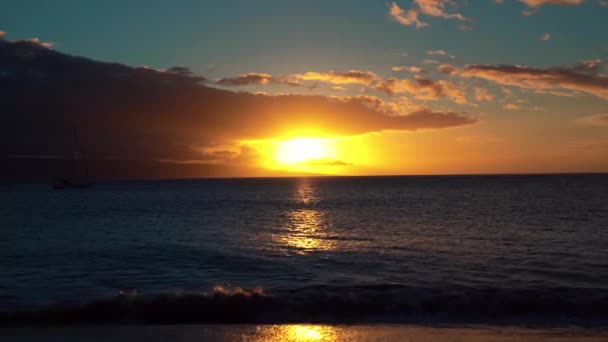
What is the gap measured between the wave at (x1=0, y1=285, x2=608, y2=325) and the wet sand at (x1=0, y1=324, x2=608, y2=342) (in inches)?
39.5

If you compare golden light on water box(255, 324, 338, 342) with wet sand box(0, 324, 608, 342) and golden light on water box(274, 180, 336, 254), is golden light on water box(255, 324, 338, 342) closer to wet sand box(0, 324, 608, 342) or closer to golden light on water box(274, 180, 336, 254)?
wet sand box(0, 324, 608, 342)

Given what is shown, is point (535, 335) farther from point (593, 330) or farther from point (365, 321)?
point (365, 321)

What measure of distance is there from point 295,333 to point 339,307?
3640 mm

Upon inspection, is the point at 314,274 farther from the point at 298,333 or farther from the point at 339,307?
Answer: the point at 298,333

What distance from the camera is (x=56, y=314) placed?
16.3 metres

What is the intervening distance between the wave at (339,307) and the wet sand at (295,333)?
3.29ft

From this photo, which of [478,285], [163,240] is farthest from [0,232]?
[478,285]

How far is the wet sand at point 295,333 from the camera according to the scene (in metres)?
13.3

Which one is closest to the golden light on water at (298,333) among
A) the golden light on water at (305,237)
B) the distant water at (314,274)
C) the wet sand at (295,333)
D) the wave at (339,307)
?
the wet sand at (295,333)

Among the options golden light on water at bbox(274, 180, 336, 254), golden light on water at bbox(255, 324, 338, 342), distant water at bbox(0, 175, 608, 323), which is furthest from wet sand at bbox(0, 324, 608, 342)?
golden light on water at bbox(274, 180, 336, 254)

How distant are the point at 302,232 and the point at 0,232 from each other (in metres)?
27.2

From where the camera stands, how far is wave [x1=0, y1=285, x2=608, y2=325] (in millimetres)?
16031

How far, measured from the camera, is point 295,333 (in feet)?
45.5

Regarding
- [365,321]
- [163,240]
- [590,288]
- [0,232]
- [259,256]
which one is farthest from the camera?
[0,232]
